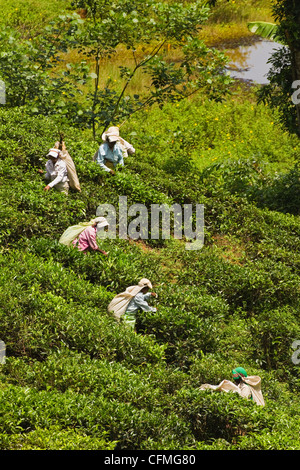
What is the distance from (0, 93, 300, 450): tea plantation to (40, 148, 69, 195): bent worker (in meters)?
0.22

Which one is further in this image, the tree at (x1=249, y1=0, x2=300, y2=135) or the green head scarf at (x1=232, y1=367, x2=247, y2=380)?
the tree at (x1=249, y1=0, x2=300, y2=135)

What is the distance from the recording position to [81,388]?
6672mm

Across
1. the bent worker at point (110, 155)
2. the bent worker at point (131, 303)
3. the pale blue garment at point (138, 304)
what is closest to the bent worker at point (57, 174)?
the bent worker at point (110, 155)

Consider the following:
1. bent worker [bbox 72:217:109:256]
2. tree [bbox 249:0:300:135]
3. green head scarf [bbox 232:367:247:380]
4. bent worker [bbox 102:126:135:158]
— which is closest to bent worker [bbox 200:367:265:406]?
green head scarf [bbox 232:367:247:380]

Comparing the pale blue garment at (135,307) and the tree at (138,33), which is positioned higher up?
the tree at (138,33)

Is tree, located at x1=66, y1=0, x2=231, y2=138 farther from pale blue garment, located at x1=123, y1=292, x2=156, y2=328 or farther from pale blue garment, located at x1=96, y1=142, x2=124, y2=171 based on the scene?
pale blue garment, located at x1=123, y1=292, x2=156, y2=328

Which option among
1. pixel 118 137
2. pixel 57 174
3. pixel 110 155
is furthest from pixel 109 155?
pixel 57 174

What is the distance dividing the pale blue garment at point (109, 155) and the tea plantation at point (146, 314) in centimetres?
25

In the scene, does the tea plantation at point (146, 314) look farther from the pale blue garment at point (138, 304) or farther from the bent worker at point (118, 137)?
the bent worker at point (118, 137)

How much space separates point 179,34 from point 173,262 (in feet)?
20.5

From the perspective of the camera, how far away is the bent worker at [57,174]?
10891 mm

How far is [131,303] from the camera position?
853 cm

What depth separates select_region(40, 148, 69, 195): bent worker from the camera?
429 inches

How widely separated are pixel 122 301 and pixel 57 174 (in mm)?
3459
